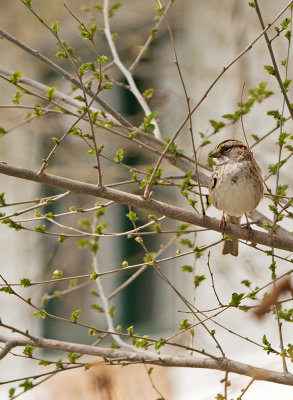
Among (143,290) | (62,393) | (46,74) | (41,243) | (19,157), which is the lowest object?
(62,393)

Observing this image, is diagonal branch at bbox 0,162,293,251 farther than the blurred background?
No

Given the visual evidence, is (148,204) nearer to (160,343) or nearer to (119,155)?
(119,155)

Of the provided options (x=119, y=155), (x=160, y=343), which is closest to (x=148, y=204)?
(x=119, y=155)

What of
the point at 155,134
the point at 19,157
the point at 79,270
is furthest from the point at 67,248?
the point at 155,134

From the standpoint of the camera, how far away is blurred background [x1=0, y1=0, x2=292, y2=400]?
6.90 m

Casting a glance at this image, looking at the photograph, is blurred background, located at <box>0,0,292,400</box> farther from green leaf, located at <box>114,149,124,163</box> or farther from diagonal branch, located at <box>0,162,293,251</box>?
green leaf, located at <box>114,149,124,163</box>

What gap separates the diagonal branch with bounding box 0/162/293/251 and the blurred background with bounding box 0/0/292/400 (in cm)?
277

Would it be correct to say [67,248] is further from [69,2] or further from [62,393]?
[69,2]

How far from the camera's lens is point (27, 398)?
796cm

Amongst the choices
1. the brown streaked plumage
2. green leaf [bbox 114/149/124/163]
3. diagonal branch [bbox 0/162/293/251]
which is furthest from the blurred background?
green leaf [bbox 114/149/124/163]

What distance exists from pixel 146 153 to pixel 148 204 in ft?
15.6

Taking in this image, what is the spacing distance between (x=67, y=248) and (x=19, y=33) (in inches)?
104

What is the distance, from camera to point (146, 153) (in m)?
8.04

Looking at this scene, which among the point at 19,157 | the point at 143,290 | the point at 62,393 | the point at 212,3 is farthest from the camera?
the point at 19,157
